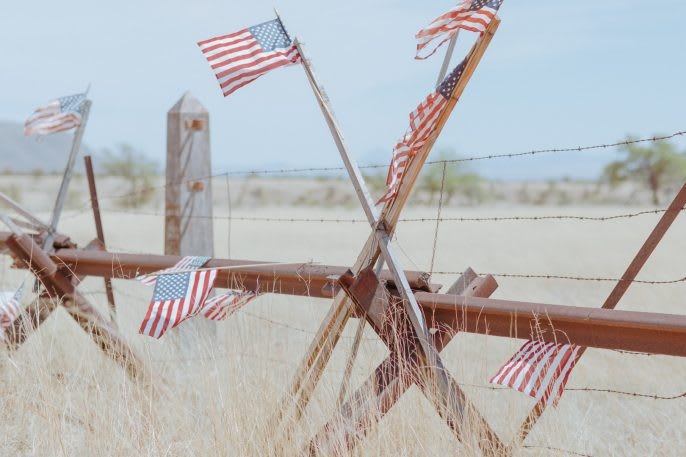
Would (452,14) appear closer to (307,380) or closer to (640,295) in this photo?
(307,380)

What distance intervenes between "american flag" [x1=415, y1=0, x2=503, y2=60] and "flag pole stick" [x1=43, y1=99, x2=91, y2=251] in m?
3.34

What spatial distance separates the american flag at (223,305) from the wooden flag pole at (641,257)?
161cm

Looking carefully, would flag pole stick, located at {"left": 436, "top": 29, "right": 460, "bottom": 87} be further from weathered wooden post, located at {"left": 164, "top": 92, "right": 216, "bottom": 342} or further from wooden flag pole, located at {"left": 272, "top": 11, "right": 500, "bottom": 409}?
weathered wooden post, located at {"left": 164, "top": 92, "right": 216, "bottom": 342}

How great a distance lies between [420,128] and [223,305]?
5.00 feet

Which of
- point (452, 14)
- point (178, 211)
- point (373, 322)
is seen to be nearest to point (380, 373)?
point (373, 322)

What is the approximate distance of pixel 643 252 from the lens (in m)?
3.82

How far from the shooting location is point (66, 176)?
6414mm

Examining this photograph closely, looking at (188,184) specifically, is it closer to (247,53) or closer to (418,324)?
(247,53)

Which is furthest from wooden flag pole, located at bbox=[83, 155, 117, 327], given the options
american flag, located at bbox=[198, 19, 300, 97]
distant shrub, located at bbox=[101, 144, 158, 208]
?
distant shrub, located at bbox=[101, 144, 158, 208]

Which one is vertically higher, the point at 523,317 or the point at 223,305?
the point at 523,317

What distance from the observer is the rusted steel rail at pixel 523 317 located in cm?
345

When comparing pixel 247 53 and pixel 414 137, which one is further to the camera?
pixel 247 53

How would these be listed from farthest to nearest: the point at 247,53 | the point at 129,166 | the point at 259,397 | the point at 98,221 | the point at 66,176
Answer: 1. the point at 129,166
2. the point at 98,221
3. the point at 66,176
4. the point at 259,397
5. the point at 247,53

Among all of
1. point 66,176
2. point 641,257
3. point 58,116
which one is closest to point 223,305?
point 641,257
